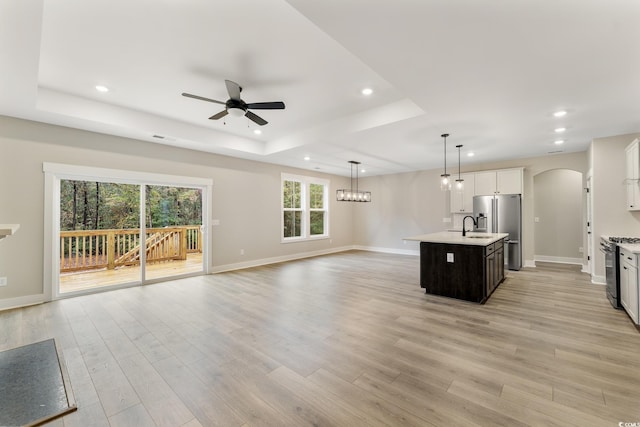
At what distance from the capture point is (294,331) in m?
3.05

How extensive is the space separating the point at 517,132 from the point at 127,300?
274 inches

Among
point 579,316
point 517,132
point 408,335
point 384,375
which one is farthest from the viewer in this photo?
point 517,132

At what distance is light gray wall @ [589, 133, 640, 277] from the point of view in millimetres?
4707

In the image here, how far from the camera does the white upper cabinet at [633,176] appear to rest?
13.3 ft

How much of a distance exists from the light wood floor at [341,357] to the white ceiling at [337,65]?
2.72 m

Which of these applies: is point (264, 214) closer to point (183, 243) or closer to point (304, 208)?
point (304, 208)

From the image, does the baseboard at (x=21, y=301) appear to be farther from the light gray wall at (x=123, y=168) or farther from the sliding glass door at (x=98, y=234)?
the sliding glass door at (x=98, y=234)

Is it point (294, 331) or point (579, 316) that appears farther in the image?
point (579, 316)

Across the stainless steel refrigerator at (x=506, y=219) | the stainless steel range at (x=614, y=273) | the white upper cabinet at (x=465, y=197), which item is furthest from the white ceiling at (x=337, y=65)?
the white upper cabinet at (x=465, y=197)

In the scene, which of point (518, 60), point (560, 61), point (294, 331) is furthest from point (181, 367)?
point (560, 61)

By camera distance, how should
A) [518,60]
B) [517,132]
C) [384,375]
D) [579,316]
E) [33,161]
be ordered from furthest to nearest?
[517,132], [33,161], [579,316], [518,60], [384,375]

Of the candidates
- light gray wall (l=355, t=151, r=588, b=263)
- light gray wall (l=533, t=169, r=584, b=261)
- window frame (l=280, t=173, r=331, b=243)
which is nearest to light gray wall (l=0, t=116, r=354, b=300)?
window frame (l=280, t=173, r=331, b=243)

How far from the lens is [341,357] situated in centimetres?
249

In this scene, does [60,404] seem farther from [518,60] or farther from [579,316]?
[579,316]
